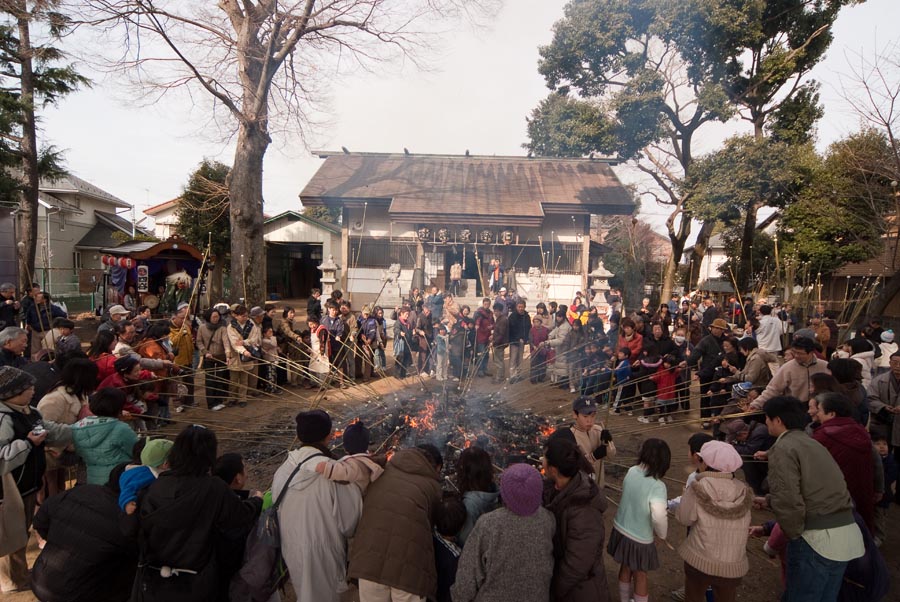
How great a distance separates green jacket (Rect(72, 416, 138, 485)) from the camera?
3.48 meters

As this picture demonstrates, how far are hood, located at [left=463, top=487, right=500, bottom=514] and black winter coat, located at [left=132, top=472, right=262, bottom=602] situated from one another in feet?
4.37

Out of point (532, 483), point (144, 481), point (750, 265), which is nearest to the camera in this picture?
point (532, 483)

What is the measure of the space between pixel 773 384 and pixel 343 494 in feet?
14.6

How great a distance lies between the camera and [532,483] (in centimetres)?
248

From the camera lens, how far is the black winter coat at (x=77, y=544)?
2695 mm

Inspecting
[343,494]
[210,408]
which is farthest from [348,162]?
[343,494]

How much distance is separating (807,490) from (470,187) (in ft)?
63.7

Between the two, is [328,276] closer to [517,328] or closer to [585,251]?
[517,328]

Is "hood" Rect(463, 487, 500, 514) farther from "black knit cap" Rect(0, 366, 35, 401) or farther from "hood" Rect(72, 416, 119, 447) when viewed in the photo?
"black knit cap" Rect(0, 366, 35, 401)

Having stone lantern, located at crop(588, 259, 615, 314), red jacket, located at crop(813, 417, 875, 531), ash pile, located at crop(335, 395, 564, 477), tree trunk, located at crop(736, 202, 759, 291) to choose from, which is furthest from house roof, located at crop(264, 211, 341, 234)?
red jacket, located at crop(813, 417, 875, 531)

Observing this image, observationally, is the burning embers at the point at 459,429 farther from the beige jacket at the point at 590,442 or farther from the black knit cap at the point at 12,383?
the black knit cap at the point at 12,383

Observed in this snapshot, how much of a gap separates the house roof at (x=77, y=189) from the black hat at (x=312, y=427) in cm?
2516

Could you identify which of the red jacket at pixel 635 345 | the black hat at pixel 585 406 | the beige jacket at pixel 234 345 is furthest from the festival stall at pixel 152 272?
the black hat at pixel 585 406

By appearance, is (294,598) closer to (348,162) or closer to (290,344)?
(290,344)
